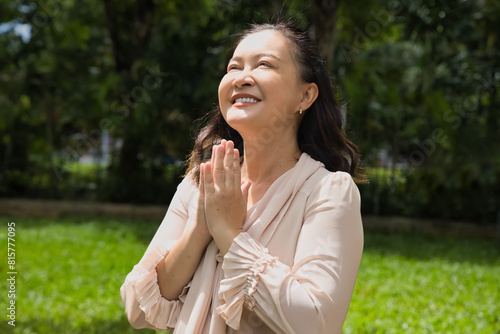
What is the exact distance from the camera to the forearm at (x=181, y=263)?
1.65 m

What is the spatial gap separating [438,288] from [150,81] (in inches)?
260

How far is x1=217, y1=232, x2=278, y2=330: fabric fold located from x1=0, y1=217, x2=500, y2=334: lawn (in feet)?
11.1

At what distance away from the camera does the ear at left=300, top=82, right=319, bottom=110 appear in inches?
71.1

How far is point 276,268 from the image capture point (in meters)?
1.51

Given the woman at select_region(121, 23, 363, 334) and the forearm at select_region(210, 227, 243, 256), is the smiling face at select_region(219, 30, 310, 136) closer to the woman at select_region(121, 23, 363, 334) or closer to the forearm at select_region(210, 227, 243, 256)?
the woman at select_region(121, 23, 363, 334)

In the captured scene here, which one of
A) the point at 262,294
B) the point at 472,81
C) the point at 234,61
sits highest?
the point at 234,61

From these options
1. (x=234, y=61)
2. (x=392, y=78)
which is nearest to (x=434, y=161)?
(x=392, y=78)

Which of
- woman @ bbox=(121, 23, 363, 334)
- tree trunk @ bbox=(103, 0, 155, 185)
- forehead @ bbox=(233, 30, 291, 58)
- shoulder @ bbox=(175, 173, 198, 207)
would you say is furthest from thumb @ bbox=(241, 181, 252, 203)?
tree trunk @ bbox=(103, 0, 155, 185)

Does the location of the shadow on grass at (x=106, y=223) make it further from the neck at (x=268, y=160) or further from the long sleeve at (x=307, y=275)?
the long sleeve at (x=307, y=275)

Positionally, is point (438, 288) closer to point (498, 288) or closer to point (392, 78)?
point (498, 288)

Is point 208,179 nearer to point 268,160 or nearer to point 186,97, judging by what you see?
point 268,160

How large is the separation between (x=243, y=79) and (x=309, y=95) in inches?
10.3

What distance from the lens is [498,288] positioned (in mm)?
6488

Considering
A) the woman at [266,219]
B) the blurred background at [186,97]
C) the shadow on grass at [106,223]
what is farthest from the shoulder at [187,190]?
the blurred background at [186,97]
